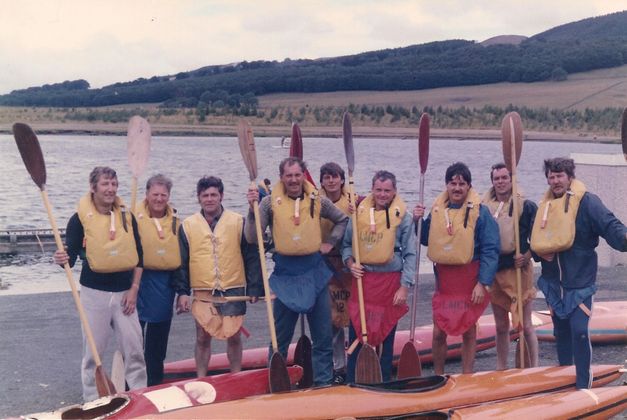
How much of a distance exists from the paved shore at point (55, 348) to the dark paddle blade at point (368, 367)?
1.37m

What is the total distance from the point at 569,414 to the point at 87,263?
3270 mm

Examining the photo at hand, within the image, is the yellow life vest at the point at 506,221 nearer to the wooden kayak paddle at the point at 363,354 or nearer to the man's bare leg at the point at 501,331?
the man's bare leg at the point at 501,331

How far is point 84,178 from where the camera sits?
1750 inches

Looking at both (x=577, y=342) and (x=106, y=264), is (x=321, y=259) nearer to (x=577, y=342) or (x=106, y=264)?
(x=106, y=264)

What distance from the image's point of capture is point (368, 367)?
5.52 metres

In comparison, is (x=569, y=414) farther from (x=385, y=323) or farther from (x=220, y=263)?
(x=220, y=263)

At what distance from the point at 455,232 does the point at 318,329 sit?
3.87 ft

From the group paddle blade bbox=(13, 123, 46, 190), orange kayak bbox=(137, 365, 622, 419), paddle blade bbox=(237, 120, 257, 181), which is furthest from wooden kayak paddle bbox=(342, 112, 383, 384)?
paddle blade bbox=(13, 123, 46, 190)

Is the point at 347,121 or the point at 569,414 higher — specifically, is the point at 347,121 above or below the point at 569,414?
above

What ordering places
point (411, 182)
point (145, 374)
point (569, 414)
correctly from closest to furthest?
1. point (569, 414)
2. point (145, 374)
3. point (411, 182)

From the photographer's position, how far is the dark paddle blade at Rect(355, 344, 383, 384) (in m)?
5.52

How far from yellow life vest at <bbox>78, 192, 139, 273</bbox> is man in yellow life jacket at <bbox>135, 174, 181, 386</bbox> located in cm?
21

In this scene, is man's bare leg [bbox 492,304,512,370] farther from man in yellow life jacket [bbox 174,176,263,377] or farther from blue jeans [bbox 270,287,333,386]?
man in yellow life jacket [bbox 174,176,263,377]

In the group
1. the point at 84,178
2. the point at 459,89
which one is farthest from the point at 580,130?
the point at 84,178
